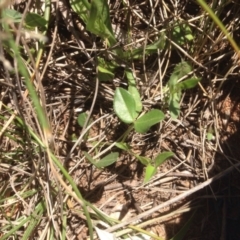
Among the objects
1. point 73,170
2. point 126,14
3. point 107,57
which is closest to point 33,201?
point 73,170

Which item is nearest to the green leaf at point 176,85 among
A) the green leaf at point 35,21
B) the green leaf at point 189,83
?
the green leaf at point 189,83

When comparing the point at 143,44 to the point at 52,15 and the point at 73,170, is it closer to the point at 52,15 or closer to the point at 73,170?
the point at 52,15

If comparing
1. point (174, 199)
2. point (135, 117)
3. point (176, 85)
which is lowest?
point (174, 199)

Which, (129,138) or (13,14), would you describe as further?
(129,138)

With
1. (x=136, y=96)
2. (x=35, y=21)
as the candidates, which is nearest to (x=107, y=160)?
(x=136, y=96)

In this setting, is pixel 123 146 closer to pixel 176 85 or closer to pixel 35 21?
pixel 176 85

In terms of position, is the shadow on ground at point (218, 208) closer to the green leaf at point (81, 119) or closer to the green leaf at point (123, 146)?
the green leaf at point (123, 146)
